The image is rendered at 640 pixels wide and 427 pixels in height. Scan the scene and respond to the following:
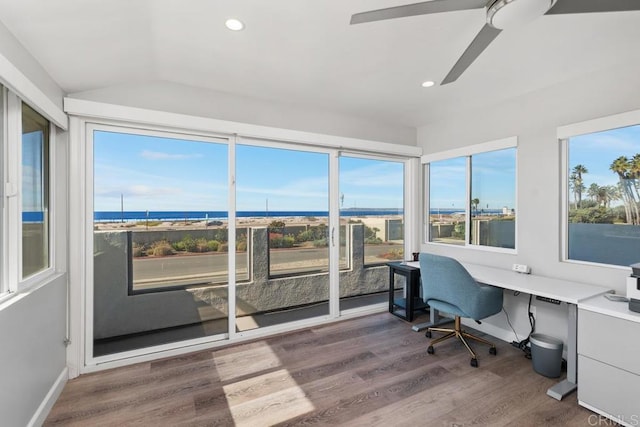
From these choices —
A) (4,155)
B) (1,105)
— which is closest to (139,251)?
(4,155)

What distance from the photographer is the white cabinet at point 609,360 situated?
5.87 ft

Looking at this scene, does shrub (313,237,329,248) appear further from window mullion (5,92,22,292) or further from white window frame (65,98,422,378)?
window mullion (5,92,22,292)

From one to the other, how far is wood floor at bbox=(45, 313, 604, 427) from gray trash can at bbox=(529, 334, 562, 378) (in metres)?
0.06

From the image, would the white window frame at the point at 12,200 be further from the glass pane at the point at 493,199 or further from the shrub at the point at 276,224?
the glass pane at the point at 493,199

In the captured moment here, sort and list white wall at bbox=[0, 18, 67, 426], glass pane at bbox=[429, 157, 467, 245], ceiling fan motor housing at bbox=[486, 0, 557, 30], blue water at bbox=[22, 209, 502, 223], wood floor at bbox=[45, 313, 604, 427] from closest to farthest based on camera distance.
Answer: ceiling fan motor housing at bbox=[486, 0, 557, 30], white wall at bbox=[0, 18, 67, 426], wood floor at bbox=[45, 313, 604, 427], blue water at bbox=[22, 209, 502, 223], glass pane at bbox=[429, 157, 467, 245]

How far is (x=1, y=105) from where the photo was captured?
163cm

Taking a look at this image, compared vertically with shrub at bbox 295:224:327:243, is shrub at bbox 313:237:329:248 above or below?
below

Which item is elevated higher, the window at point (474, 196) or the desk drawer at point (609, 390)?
the window at point (474, 196)

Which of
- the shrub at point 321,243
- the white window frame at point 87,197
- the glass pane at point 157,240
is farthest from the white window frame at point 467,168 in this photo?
the glass pane at point 157,240

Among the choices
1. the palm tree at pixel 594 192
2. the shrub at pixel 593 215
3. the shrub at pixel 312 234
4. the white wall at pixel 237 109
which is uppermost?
the white wall at pixel 237 109

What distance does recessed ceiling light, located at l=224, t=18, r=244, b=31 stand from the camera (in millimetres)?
1839

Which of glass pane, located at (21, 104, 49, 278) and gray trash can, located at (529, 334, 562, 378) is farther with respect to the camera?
gray trash can, located at (529, 334, 562, 378)

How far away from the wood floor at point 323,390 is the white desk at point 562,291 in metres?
0.11

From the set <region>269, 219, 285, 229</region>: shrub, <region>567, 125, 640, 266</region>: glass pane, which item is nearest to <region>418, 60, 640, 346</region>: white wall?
<region>567, 125, 640, 266</region>: glass pane
